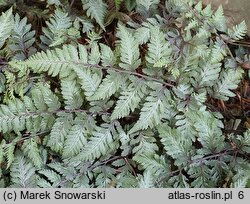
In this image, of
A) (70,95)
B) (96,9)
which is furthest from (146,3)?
(70,95)

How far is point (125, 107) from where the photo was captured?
2.63m

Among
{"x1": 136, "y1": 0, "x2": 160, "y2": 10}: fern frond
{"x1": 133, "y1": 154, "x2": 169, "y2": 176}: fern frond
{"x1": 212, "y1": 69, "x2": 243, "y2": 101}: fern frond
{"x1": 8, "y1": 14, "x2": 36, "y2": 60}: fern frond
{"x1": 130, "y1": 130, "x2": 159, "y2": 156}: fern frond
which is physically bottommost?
{"x1": 133, "y1": 154, "x2": 169, "y2": 176}: fern frond

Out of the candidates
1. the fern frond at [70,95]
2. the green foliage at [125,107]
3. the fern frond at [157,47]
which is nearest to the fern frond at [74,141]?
the green foliage at [125,107]

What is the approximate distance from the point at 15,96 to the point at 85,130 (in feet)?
2.34

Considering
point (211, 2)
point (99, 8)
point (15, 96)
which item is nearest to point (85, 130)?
point (15, 96)

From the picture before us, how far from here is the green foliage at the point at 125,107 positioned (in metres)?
2.68

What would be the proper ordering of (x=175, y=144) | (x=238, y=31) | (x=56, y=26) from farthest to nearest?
(x=56, y=26)
(x=238, y=31)
(x=175, y=144)

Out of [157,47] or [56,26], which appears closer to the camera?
[157,47]

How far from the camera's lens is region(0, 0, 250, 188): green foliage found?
268 cm

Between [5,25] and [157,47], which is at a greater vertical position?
[5,25]

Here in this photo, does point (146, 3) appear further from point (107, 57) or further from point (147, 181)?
point (147, 181)

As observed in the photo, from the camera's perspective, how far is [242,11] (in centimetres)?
313

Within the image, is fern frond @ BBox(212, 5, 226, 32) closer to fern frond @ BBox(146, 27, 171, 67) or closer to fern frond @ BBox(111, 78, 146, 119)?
fern frond @ BBox(146, 27, 171, 67)

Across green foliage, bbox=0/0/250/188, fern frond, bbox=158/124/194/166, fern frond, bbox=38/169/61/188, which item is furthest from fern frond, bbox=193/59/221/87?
fern frond, bbox=38/169/61/188
